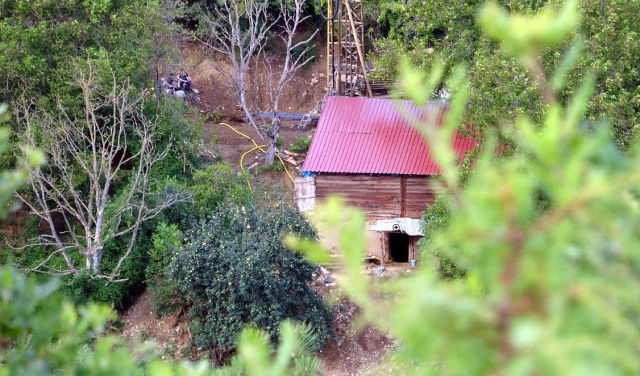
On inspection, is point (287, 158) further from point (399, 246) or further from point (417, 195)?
point (417, 195)

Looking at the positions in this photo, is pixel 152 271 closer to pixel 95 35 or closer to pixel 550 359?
pixel 95 35

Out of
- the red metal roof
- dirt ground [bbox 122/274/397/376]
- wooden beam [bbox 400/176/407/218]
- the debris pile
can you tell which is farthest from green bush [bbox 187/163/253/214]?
the debris pile

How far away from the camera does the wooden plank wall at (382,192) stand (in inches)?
547

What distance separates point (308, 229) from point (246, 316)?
1.87m

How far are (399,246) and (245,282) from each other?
5635 mm

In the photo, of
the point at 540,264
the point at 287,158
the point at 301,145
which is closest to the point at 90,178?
the point at 287,158

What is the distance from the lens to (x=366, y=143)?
46.3 feet

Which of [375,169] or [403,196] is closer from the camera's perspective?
[375,169]

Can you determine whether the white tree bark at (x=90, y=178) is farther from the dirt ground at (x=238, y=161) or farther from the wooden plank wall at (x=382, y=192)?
the wooden plank wall at (x=382, y=192)

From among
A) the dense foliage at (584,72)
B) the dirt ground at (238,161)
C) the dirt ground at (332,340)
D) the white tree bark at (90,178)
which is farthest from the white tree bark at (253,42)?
the dense foliage at (584,72)

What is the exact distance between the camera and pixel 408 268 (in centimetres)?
1348

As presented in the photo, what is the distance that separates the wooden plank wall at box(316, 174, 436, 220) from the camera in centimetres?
1391

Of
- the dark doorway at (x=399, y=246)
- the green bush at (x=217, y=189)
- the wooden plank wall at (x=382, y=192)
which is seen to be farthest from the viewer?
the dark doorway at (x=399, y=246)

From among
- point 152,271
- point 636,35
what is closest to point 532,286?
point 636,35
